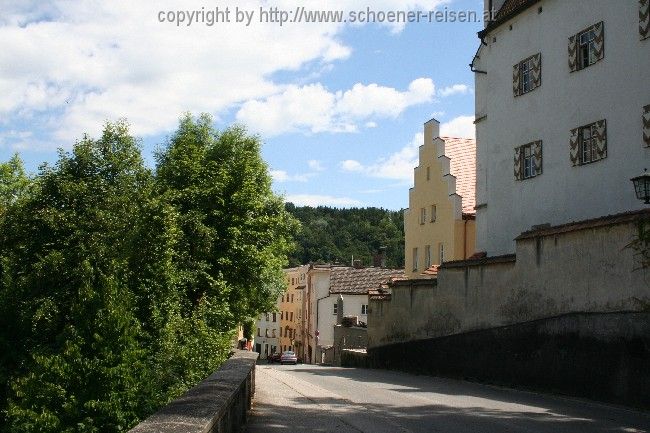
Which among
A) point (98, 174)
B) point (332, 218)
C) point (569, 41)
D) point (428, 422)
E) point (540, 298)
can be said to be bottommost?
point (428, 422)

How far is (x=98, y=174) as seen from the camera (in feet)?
118

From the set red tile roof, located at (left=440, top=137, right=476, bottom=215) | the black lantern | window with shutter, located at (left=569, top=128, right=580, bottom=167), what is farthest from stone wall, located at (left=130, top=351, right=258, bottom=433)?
red tile roof, located at (left=440, top=137, right=476, bottom=215)

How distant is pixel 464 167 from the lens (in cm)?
4475

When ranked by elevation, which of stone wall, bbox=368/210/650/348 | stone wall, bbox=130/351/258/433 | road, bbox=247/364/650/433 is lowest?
road, bbox=247/364/650/433

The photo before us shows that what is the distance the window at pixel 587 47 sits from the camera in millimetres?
23891

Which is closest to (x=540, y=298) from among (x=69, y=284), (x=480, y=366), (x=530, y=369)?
(x=530, y=369)

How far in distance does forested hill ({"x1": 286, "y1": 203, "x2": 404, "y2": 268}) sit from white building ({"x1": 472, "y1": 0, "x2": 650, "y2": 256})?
101 m

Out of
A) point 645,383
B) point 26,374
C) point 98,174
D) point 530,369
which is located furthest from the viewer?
point 98,174

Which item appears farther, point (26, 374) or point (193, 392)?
point (26, 374)

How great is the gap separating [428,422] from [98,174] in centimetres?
2668

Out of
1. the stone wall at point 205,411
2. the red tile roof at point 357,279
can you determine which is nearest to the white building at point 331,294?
the red tile roof at point 357,279

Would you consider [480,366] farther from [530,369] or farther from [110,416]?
[110,416]

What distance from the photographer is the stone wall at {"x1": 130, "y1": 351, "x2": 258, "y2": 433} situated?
646 centimetres

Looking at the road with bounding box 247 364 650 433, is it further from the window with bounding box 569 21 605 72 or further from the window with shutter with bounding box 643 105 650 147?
the window with bounding box 569 21 605 72
